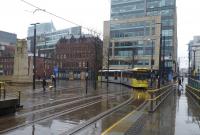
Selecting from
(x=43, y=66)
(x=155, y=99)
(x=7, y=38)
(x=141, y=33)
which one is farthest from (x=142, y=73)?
(x=7, y=38)

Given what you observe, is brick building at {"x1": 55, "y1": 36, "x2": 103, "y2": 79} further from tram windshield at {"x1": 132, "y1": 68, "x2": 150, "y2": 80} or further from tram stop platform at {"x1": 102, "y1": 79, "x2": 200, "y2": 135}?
tram stop platform at {"x1": 102, "y1": 79, "x2": 200, "y2": 135}

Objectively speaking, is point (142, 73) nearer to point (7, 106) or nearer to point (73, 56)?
point (7, 106)

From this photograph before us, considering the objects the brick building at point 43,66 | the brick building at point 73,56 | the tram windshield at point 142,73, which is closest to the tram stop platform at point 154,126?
the tram windshield at point 142,73

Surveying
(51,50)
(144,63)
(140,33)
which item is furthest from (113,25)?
(51,50)

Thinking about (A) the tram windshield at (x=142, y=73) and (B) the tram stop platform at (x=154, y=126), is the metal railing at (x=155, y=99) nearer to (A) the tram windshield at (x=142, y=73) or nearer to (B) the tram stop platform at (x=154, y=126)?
(B) the tram stop platform at (x=154, y=126)

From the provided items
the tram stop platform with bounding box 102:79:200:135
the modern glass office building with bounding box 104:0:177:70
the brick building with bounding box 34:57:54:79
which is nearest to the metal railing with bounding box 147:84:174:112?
the tram stop platform with bounding box 102:79:200:135

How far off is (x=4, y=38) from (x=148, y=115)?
6062 inches

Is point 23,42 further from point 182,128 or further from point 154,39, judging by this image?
point 154,39

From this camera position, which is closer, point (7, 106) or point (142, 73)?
point (7, 106)

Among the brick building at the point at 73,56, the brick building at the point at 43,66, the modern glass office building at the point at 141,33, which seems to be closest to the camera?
the modern glass office building at the point at 141,33

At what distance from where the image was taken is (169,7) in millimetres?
120938

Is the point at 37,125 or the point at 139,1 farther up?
the point at 139,1

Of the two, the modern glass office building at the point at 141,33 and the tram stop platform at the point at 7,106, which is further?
the modern glass office building at the point at 141,33

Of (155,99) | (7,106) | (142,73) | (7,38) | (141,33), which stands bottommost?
(155,99)
